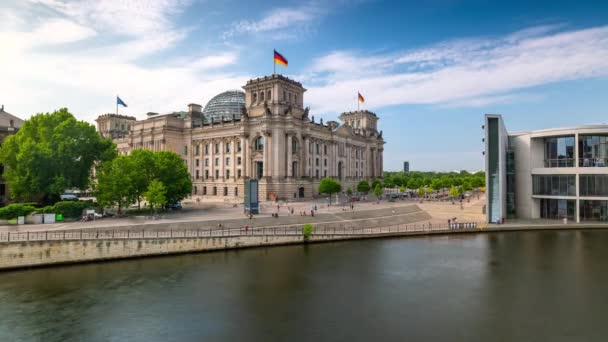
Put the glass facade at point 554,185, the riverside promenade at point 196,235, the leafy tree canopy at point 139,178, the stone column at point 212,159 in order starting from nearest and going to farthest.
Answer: the riverside promenade at point 196,235 → the leafy tree canopy at point 139,178 → the glass facade at point 554,185 → the stone column at point 212,159

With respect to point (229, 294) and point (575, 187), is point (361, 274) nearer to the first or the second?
point (229, 294)

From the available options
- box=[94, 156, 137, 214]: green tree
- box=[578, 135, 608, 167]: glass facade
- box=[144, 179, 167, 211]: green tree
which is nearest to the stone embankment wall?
box=[144, 179, 167, 211]: green tree

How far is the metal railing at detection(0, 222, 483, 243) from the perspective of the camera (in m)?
38.1

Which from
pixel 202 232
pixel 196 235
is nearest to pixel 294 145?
pixel 202 232

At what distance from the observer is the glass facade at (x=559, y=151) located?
204 feet

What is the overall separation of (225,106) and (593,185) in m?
97.0

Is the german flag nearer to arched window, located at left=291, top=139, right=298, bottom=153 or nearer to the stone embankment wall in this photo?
arched window, located at left=291, top=139, right=298, bottom=153

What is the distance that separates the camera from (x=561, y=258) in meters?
39.0

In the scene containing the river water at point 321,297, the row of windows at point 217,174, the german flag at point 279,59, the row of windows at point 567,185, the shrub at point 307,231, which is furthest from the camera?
the row of windows at point 217,174

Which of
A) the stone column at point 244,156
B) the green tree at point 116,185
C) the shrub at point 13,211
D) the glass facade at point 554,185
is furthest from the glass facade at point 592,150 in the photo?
the shrub at point 13,211

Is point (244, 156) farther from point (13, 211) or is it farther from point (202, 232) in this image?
point (13, 211)

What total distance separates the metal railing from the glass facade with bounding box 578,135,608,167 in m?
21.1

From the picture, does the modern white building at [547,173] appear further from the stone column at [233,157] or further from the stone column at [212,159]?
the stone column at [212,159]

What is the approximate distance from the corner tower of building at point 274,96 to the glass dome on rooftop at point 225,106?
19.8 meters
